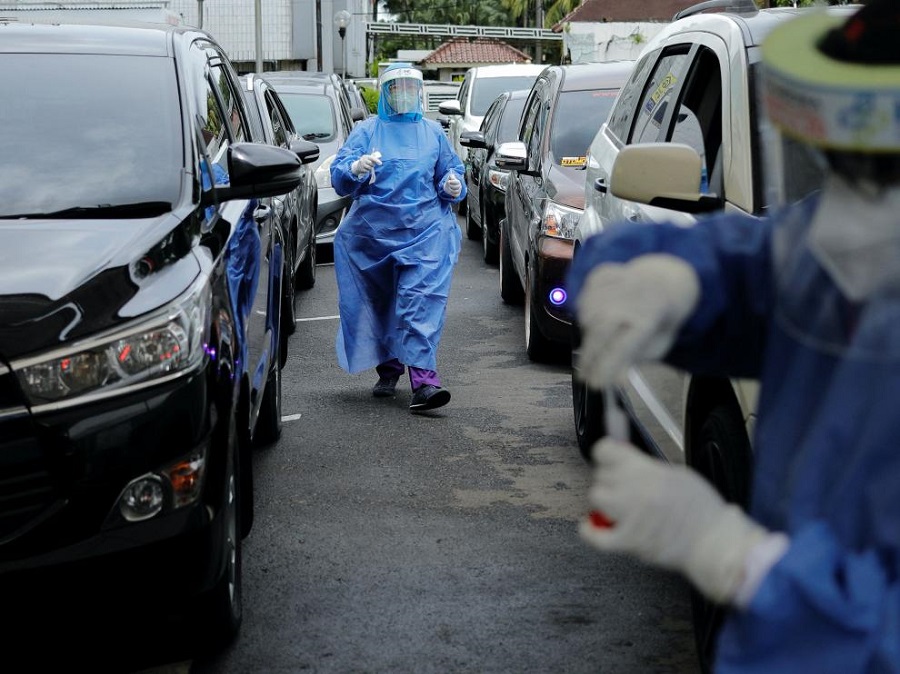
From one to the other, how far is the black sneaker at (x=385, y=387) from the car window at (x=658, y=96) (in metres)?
2.35

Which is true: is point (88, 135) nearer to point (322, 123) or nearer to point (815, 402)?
point (815, 402)

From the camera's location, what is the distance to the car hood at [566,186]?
Result: 8.12 metres

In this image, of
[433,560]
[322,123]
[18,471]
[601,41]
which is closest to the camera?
[18,471]

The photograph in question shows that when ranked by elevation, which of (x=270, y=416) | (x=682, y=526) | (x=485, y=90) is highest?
(x=682, y=526)

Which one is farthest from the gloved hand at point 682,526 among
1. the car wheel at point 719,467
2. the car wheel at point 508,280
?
the car wheel at point 508,280

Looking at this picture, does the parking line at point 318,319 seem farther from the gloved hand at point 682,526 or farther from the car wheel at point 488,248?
the gloved hand at point 682,526

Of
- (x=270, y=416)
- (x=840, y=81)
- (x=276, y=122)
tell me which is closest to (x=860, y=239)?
(x=840, y=81)

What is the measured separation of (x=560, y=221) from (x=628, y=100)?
203 cm

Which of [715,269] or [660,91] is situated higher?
[715,269]

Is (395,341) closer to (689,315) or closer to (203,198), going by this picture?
(203,198)

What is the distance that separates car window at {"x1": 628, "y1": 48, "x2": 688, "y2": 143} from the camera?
506cm

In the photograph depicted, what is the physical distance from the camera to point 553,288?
7.79 meters

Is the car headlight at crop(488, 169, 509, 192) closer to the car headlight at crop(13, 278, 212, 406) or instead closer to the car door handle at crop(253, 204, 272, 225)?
the car door handle at crop(253, 204, 272, 225)

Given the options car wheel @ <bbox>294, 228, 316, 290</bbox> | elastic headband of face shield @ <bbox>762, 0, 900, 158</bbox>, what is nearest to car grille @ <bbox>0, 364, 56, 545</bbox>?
elastic headband of face shield @ <bbox>762, 0, 900, 158</bbox>
